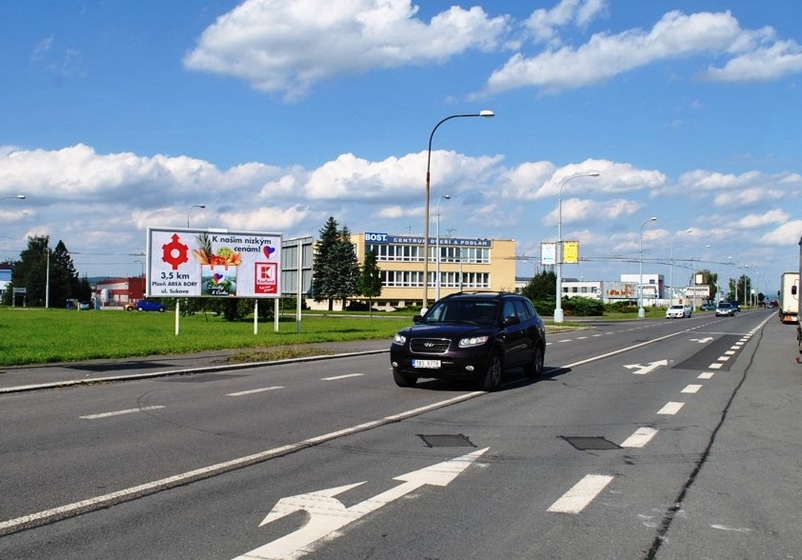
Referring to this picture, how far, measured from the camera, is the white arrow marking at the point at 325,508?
4.96 meters

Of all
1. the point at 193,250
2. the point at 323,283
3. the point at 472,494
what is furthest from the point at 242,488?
the point at 323,283

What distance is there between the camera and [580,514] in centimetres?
589

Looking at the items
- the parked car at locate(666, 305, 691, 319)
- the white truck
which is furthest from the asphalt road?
the parked car at locate(666, 305, 691, 319)

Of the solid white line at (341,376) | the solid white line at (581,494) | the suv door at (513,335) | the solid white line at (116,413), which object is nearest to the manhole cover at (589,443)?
the solid white line at (581,494)

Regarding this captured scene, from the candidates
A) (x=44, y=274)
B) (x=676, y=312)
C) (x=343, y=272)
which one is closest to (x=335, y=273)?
(x=343, y=272)

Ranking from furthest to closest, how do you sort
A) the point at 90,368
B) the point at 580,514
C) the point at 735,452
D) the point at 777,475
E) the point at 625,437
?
the point at 90,368 → the point at 625,437 → the point at 735,452 → the point at 777,475 → the point at 580,514

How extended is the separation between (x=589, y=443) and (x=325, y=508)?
13.0ft

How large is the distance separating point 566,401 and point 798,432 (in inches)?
143

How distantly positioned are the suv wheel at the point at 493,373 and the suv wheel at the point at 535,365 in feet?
6.47

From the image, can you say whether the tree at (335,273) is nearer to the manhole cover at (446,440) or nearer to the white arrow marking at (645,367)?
the white arrow marking at (645,367)

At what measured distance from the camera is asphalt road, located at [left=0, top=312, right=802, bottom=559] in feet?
17.0

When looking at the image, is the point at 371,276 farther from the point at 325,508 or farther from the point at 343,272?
the point at 325,508

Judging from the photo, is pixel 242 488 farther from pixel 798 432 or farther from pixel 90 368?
pixel 90 368

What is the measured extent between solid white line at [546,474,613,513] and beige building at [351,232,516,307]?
97.3 meters
